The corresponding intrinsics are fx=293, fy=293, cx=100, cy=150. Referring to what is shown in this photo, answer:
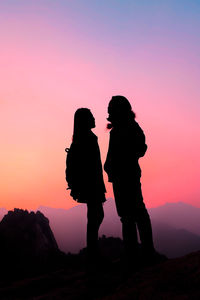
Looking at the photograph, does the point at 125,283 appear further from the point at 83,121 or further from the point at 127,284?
the point at 83,121

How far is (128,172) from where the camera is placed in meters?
5.16

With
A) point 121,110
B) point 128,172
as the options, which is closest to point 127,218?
point 128,172

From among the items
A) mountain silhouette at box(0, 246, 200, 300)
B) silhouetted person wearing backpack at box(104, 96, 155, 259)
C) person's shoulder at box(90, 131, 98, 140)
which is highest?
person's shoulder at box(90, 131, 98, 140)

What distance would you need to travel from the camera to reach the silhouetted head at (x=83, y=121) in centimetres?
573

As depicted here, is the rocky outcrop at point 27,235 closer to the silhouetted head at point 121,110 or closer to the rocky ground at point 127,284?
the rocky ground at point 127,284

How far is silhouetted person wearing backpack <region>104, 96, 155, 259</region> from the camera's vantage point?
5.01 meters

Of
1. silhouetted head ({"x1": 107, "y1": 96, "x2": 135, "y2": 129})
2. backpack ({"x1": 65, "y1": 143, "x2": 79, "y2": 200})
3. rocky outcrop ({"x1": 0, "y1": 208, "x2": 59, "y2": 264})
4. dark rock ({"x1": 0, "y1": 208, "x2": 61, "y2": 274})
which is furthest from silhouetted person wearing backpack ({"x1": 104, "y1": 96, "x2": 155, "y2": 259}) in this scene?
rocky outcrop ({"x1": 0, "y1": 208, "x2": 59, "y2": 264})

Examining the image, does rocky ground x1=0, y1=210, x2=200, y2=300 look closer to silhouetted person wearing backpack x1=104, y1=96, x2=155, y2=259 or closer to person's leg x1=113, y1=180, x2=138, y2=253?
person's leg x1=113, y1=180, x2=138, y2=253

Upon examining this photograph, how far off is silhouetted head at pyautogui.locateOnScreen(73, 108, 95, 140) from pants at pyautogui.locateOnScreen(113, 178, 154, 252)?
1.24 metres

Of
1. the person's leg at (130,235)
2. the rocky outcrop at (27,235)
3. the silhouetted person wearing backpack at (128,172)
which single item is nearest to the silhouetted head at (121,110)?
the silhouetted person wearing backpack at (128,172)

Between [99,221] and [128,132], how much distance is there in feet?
5.69

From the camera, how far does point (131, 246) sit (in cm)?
508

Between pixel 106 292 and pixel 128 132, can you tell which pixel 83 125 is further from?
pixel 106 292

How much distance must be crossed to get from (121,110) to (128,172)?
1109 mm
